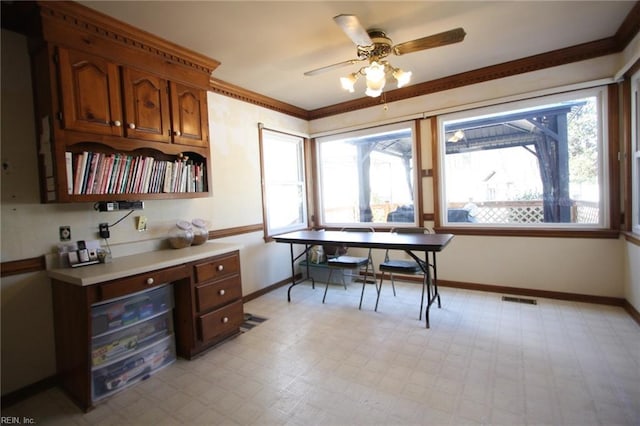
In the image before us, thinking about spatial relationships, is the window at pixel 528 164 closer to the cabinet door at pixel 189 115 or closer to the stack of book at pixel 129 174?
the cabinet door at pixel 189 115

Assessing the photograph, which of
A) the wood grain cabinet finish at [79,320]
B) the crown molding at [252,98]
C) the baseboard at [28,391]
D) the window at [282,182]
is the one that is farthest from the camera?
the window at [282,182]

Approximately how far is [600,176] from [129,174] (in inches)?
168

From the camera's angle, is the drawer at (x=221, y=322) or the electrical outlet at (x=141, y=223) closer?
the drawer at (x=221, y=322)

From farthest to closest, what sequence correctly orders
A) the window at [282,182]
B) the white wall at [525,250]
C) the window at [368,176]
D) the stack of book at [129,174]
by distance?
the window at [368,176], the window at [282,182], the white wall at [525,250], the stack of book at [129,174]

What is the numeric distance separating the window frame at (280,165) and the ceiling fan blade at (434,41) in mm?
2126

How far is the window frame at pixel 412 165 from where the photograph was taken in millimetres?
3920

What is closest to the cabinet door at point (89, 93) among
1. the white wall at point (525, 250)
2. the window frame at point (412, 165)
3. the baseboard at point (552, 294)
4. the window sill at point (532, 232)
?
the window frame at point (412, 165)

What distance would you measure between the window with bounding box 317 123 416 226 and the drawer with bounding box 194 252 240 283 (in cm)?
226

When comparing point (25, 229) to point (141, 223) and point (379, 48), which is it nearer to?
point (141, 223)

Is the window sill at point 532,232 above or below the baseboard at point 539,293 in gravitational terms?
above

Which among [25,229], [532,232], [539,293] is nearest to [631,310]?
[539,293]

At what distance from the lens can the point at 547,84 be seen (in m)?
3.12

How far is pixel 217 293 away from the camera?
99.7 inches

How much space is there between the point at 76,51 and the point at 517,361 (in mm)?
3684
